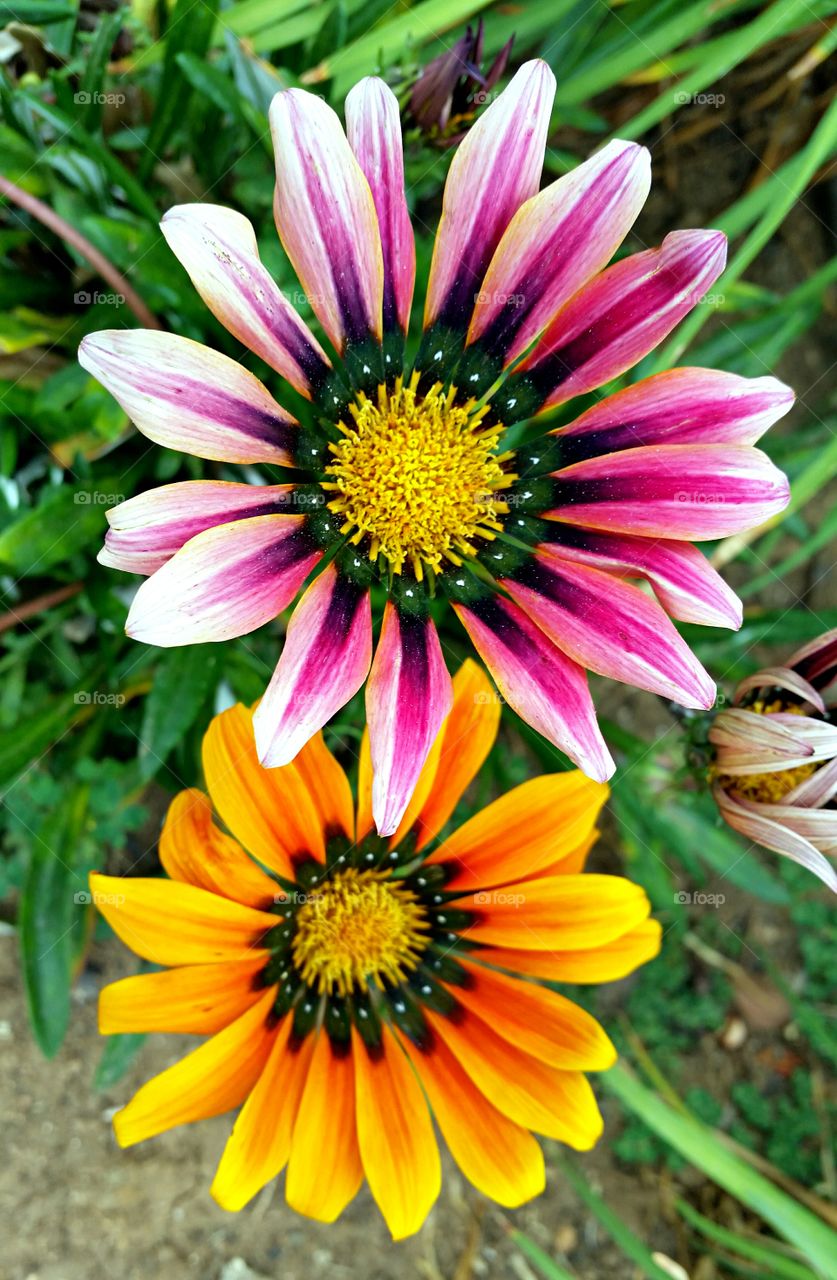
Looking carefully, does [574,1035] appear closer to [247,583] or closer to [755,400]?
[247,583]

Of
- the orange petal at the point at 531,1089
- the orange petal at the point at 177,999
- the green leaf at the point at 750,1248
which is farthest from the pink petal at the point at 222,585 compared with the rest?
the green leaf at the point at 750,1248

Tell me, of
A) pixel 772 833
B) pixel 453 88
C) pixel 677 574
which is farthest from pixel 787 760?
pixel 453 88

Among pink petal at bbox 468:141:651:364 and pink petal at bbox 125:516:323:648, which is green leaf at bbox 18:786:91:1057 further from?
pink petal at bbox 468:141:651:364

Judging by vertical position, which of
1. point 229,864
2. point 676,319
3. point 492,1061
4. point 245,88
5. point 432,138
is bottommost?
point 492,1061

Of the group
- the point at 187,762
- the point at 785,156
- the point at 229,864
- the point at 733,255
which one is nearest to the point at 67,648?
the point at 187,762

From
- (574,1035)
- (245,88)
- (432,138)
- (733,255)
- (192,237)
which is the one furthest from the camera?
(733,255)
